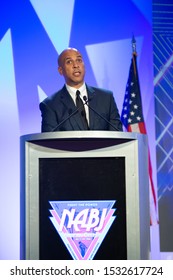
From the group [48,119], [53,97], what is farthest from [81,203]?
[53,97]

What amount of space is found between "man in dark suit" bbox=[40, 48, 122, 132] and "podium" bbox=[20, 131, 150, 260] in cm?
87

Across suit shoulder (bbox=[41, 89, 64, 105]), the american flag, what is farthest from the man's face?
the american flag

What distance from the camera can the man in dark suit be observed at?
264 centimetres

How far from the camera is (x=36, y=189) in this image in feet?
5.09

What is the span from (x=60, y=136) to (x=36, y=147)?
0.11 m

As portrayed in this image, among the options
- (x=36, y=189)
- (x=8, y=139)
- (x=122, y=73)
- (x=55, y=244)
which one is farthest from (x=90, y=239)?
(x=122, y=73)

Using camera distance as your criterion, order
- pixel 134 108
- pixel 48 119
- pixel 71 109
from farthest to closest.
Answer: pixel 134 108
pixel 71 109
pixel 48 119

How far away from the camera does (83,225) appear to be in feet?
5.02

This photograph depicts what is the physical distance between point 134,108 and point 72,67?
0.64 meters

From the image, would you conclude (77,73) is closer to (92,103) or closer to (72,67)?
(72,67)

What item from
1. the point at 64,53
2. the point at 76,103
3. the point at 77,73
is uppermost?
the point at 64,53

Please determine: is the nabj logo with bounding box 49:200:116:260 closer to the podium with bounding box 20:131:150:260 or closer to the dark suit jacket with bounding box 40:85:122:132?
the podium with bounding box 20:131:150:260

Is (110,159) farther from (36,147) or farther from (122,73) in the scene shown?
(122,73)
